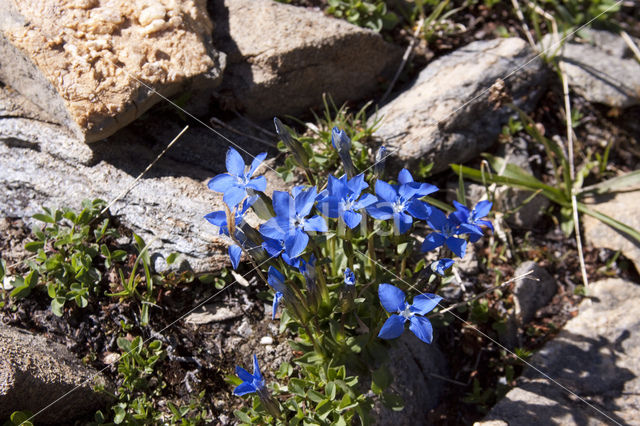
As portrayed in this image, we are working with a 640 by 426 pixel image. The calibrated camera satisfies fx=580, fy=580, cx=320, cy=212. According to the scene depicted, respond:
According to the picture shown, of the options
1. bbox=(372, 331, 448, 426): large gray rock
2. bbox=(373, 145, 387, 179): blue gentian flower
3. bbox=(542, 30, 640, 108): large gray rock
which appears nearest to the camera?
bbox=(373, 145, 387, 179): blue gentian flower

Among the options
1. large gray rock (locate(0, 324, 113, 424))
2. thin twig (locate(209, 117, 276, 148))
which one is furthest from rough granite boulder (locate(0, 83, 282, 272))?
large gray rock (locate(0, 324, 113, 424))

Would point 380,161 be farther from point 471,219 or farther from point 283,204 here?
point 283,204

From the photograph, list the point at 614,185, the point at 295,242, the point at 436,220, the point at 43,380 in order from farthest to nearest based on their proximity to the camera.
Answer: the point at 614,185, the point at 43,380, the point at 436,220, the point at 295,242

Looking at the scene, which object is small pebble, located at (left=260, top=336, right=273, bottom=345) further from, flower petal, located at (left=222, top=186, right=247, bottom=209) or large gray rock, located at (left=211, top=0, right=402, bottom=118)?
large gray rock, located at (left=211, top=0, right=402, bottom=118)

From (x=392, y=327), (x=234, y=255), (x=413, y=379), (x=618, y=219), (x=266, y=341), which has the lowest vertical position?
(x=413, y=379)

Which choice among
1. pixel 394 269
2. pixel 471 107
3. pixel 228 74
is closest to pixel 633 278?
pixel 471 107

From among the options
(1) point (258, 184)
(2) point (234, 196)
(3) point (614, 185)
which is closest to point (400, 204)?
(1) point (258, 184)
